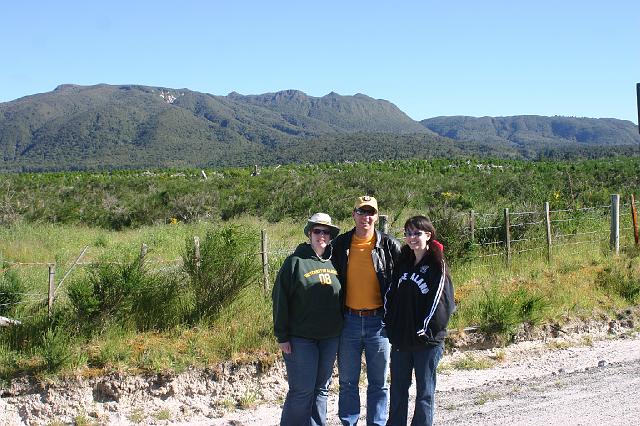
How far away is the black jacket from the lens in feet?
16.4

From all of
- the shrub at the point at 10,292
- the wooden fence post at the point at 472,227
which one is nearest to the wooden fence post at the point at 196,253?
the shrub at the point at 10,292

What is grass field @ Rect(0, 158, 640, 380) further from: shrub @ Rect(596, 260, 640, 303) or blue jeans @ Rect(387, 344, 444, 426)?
blue jeans @ Rect(387, 344, 444, 426)

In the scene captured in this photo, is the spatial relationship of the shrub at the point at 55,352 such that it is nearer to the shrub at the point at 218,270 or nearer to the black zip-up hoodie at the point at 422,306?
the shrub at the point at 218,270

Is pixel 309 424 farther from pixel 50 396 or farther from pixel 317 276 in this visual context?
pixel 50 396

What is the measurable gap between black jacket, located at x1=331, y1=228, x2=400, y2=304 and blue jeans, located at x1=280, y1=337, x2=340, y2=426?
1.47 feet

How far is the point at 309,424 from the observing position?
5191 millimetres

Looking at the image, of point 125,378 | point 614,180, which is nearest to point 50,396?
point 125,378

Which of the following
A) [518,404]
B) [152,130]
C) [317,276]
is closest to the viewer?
[317,276]

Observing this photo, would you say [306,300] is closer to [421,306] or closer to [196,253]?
[421,306]

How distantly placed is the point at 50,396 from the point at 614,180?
3084 cm

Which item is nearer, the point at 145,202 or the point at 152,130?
the point at 145,202

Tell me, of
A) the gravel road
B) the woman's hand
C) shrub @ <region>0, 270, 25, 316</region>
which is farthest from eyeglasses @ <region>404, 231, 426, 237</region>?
shrub @ <region>0, 270, 25, 316</region>

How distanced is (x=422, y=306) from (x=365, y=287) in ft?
1.62

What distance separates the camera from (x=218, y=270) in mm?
8047
